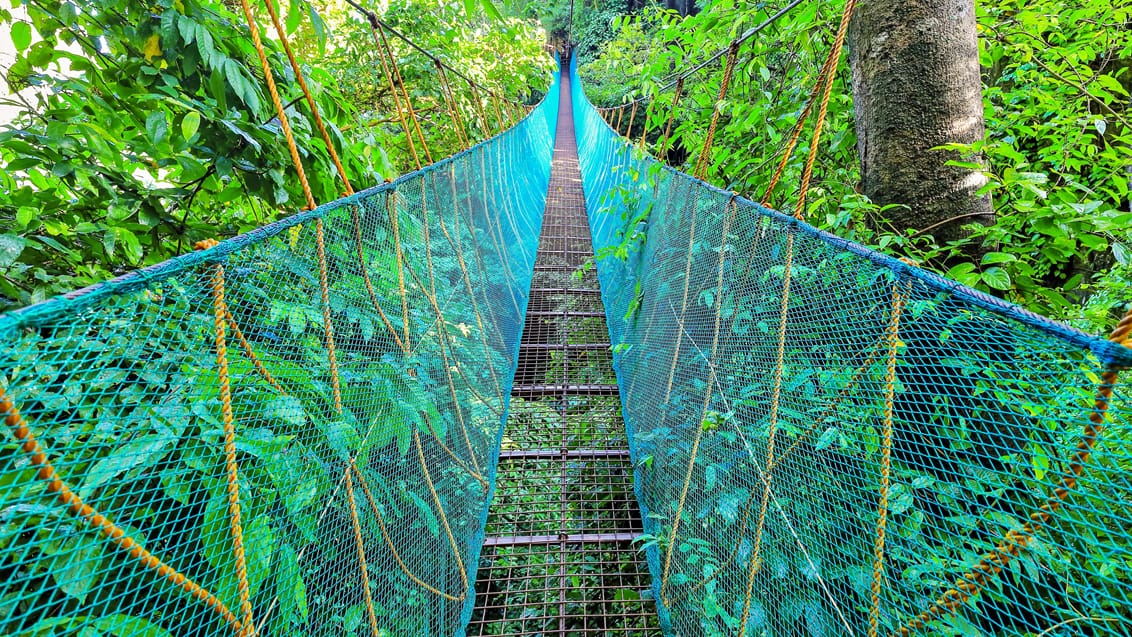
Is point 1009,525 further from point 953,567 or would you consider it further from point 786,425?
point 786,425

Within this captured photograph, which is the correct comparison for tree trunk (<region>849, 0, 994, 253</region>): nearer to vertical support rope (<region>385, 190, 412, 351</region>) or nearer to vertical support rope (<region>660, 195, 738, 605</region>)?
vertical support rope (<region>660, 195, 738, 605</region>)

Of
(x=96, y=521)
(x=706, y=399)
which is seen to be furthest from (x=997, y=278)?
(x=96, y=521)

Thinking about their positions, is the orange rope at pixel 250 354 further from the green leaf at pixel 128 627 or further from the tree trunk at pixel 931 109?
the tree trunk at pixel 931 109

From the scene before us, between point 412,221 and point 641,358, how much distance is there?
0.99 meters

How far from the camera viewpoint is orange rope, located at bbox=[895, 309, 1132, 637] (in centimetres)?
40

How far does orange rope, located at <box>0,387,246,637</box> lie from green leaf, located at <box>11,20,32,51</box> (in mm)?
698

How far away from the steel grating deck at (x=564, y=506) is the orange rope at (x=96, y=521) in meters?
0.97

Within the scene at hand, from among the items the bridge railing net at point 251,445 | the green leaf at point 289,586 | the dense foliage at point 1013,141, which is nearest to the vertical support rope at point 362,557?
the bridge railing net at point 251,445

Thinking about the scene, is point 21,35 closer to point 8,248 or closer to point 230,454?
point 8,248

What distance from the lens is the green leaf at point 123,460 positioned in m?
0.45

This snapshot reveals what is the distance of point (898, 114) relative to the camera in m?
0.99

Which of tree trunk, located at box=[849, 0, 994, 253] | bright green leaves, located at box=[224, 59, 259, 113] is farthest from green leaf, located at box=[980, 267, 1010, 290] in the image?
bright green leaves, located at box=[224, 59, 259, 113]

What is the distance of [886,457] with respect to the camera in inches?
24.7

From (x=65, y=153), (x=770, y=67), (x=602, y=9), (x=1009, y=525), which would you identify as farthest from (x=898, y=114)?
(x=602, y=9)
